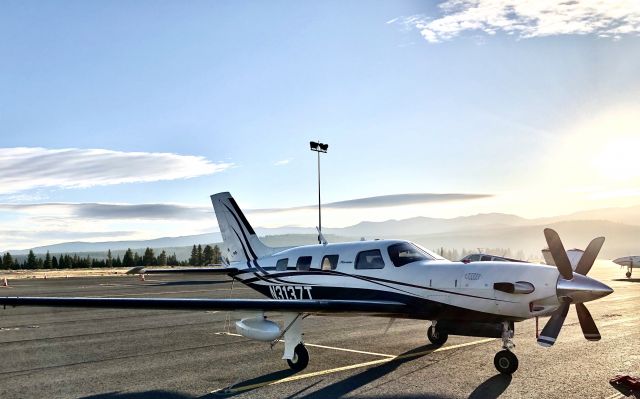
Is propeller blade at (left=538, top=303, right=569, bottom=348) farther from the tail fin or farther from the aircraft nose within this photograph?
the tail fin

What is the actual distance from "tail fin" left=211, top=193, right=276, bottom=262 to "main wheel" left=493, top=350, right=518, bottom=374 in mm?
7834

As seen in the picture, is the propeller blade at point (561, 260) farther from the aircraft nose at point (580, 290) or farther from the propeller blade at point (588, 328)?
the propeller blade at point (588, 328)

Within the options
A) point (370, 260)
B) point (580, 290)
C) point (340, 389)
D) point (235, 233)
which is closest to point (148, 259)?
point (235, 233)

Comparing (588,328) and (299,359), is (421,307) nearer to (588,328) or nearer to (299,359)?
(299,359)

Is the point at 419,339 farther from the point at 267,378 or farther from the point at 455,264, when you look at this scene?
the point at 267,378

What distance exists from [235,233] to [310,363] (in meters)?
6.72

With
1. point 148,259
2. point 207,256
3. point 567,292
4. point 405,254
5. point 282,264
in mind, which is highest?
point 405,254

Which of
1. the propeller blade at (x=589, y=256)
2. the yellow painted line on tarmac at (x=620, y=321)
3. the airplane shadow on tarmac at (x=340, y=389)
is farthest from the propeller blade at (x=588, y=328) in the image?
the yellow painted line on tarmac at (x=620, y=321)

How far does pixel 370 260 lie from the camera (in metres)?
12.9

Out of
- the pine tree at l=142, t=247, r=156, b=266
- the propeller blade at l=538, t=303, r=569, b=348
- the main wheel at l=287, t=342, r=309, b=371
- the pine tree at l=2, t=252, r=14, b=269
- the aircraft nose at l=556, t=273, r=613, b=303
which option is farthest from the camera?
the pine tree at l=142, t=247, r=156, b=266

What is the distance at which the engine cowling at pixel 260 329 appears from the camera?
11.2 meters

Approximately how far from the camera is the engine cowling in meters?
11.2

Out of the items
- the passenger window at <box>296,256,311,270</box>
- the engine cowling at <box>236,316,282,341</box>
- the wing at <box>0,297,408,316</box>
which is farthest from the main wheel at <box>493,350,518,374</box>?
the passenger window at <box>296,256,311,270</box>

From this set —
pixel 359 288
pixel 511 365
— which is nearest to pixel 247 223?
pixel 359 288
